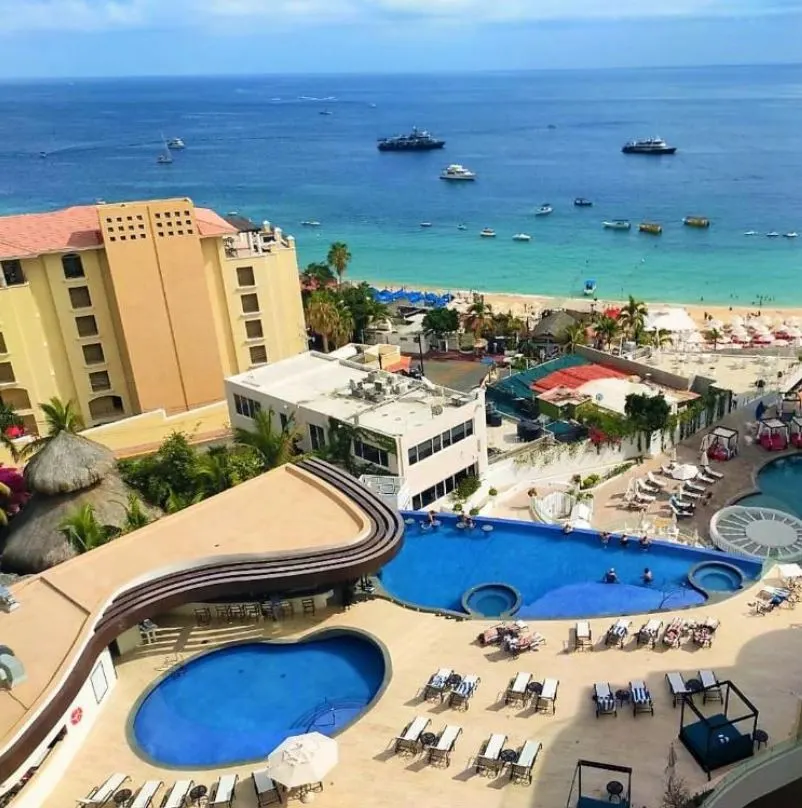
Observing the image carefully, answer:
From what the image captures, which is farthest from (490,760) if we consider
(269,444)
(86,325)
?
(86,325)

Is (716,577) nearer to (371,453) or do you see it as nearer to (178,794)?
(371,453)

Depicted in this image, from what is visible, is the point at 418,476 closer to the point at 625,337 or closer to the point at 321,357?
the point at 321,357

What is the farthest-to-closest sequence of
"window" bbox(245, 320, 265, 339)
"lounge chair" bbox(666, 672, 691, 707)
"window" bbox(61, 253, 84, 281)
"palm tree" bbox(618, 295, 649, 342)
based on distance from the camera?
"palm tree" bbox(618, 295, 649, 342)
"window" bbox(245, 320, 265, 339)
"window" bbox(61, 253, 84, 281)
"lounge chair" bbox(666, 672, 691, 707)

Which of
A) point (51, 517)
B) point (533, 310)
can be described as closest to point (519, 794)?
point (51, 517)

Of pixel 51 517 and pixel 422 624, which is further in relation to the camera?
pixel 51 517

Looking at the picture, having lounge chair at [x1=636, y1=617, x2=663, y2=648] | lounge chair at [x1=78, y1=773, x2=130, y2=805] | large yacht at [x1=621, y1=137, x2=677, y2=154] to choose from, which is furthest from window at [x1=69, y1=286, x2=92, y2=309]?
large yacht at [x1=621, y1=137, x2=677, y2=154]

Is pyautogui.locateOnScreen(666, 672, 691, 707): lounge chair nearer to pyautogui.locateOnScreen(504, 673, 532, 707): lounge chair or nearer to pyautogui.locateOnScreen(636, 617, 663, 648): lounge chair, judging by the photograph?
pyautogui.locateOnScreen(636, 617, 663, 648): lounge chair
